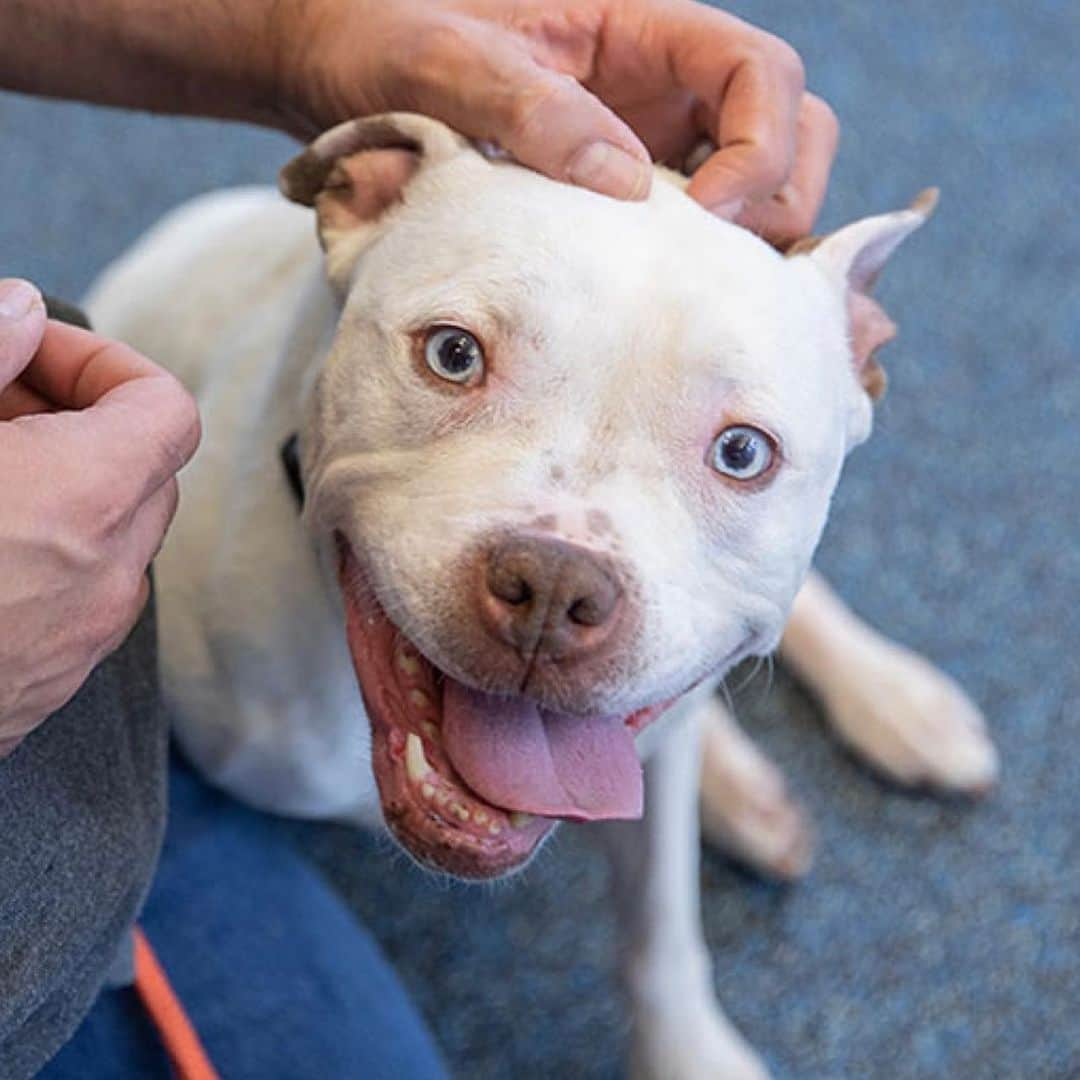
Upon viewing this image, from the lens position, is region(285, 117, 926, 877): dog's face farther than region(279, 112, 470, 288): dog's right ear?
No

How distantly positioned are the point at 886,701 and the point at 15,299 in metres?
1.21

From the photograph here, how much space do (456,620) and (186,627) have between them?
0.45 m

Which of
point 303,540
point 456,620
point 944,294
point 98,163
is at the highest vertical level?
point 456,620

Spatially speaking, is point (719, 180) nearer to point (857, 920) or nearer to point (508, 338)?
point (508, 338)

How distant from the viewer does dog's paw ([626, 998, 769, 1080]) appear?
1.51 meters

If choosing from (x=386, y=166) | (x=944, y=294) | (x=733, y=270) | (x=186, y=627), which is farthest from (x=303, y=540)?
(x=944, y=294)

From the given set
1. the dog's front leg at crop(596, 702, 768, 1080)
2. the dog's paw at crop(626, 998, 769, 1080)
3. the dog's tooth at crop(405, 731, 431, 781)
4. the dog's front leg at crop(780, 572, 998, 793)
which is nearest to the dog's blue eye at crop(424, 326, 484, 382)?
the dog's tooth at crop(405, 731, 431, 781)

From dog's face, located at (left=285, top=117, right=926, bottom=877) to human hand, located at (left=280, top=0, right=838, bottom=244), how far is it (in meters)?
0.03

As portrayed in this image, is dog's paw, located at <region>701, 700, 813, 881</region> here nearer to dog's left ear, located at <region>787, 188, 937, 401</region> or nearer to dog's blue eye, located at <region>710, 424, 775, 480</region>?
dog's left ear, located at <region>787, 188, 937, 401</region>

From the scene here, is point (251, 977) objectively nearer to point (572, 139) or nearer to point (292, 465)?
point (292, 465)

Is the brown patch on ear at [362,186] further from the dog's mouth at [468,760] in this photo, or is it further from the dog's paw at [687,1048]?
the dog's paw at [687,1048]

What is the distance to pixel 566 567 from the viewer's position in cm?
94

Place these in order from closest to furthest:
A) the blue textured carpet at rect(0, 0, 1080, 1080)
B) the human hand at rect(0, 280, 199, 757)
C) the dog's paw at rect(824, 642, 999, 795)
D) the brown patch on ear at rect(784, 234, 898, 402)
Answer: the human hand at rect(0, 280, 199, 757) < the brown patch on ear at rect(784, 234, 898, 402) < the blue textured carpet at rect(0, 0, 1080, 1080) < the dog's paw at rect(824, 642, 999, 795)

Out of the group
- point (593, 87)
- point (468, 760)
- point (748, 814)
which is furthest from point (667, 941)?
point (593, 87)
